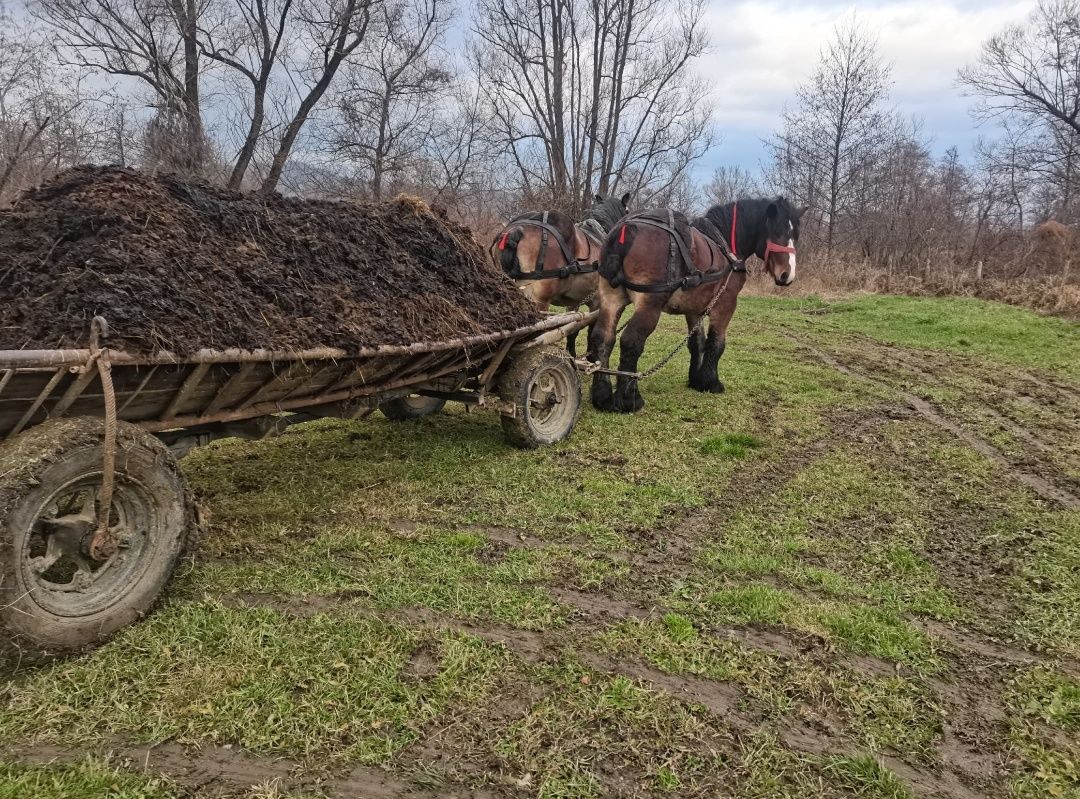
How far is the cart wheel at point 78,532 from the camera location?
97.0 inches

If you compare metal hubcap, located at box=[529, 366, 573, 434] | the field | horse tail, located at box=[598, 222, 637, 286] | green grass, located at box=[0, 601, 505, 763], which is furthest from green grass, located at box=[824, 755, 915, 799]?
horse tail, located at box=[598, 222, 637, 286]

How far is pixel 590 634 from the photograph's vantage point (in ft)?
10.1

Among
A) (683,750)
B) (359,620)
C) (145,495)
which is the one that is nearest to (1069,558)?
(683,750)

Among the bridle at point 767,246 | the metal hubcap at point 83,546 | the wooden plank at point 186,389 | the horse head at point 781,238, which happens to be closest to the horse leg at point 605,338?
the bridle at point 767,246

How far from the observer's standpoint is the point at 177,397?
3146mm

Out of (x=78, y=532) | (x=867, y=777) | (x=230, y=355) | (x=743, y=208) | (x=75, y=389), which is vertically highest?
(x=743, y=208)

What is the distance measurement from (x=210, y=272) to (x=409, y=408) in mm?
3360

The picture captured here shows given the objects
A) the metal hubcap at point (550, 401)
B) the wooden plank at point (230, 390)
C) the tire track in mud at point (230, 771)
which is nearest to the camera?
the tire track in mud at point (230, 771)

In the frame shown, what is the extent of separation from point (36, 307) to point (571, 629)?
9.13 feet

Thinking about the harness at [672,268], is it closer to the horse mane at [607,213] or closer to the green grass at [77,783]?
the horse mane at [607,213]

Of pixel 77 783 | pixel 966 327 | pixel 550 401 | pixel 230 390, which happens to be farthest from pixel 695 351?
pixel 966 327

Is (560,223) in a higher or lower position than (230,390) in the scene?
higher

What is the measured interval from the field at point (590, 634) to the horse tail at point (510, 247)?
2.60 meters

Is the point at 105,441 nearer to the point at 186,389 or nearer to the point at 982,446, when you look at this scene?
the point at 186,389
